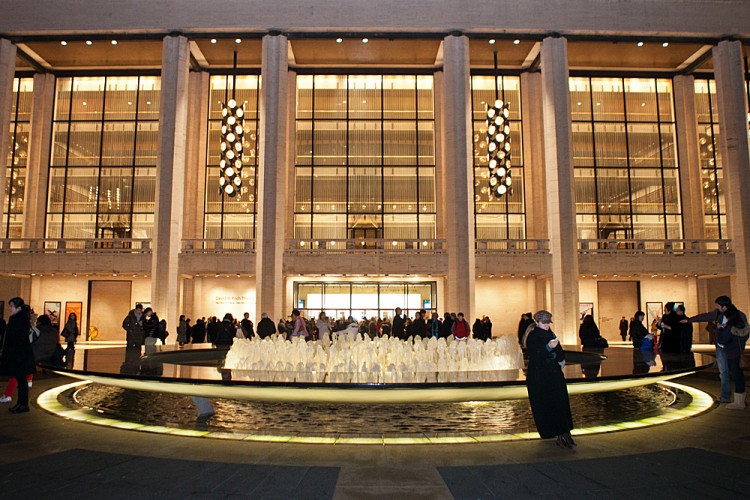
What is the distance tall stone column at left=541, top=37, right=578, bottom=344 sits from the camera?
92.9 ft

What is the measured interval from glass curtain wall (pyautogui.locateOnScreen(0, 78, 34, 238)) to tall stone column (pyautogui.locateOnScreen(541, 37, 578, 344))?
33.7 m

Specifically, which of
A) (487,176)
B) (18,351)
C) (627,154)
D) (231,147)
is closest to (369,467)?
(18,351)

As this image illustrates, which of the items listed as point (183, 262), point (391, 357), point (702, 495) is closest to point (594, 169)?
point (183, 262)

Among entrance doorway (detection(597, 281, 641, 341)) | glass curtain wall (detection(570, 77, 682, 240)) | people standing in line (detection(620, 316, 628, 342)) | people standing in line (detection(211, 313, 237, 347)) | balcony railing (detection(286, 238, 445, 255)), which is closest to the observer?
people standing in line (detection(211, 313, 237, 347))

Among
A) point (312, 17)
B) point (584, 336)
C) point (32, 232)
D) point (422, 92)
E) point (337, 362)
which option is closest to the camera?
point (337, 362)

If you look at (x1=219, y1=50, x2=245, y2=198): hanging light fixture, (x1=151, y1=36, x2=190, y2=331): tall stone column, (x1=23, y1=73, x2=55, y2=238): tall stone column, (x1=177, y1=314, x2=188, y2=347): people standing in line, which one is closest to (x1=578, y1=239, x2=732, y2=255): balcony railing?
(x1=219, y1=50, x2=245, y2=198): hanging light fixture

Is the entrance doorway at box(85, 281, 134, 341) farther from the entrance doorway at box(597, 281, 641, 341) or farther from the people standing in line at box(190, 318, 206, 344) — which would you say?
the entrance doorway at box(597, 281, 641, 341)

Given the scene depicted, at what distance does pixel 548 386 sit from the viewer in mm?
6637

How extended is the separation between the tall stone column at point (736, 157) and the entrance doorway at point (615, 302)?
5.35 metres

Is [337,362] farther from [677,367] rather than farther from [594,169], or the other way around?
[594,169]

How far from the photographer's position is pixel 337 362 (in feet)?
31.1

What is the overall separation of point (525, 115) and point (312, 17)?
1547cm

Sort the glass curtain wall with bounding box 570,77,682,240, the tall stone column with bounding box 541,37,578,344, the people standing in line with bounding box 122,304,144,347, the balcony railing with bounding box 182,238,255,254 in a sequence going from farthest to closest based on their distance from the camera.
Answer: the glass curtain wall with bounding box 570,77,682,240, the balcony railing with bounding box 182,238,255,254, the tall stone column with bounding box 541,37,578,344, the people standing in line with bounding box 122,304,144,347

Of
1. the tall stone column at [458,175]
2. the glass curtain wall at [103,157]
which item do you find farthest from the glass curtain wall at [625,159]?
the glass curtain wall at [103,157]
